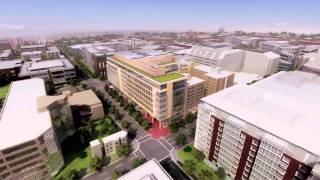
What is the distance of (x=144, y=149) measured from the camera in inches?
2608

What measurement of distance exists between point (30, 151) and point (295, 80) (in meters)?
99.5

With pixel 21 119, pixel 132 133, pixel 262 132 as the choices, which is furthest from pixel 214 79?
pixel 21 119

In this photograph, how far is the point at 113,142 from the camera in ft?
203

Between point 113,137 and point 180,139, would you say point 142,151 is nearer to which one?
point 113,137

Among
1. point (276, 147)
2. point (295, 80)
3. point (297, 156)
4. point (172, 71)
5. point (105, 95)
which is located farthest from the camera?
point (105, 95)

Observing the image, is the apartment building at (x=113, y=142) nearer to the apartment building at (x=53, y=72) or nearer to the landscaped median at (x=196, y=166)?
the landscaped median at (x=196, y=166)

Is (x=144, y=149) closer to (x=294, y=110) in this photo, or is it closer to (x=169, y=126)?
(x=169, y=126)

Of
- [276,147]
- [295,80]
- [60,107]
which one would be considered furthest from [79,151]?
[295,80]

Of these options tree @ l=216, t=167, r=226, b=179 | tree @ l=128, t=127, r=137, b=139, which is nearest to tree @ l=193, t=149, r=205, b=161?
tree @ l=216, t=167, r=226, b=179

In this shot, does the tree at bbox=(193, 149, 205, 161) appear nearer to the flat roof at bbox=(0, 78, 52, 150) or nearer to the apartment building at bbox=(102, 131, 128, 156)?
the apartment building at bbox=(102, 131, 128, 156)

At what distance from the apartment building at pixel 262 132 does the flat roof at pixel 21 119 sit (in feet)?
163

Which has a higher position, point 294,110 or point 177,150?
point 294,110

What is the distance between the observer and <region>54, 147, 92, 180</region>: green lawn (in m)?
56.8

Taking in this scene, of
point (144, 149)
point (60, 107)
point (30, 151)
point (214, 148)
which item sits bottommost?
point (144, 149)
